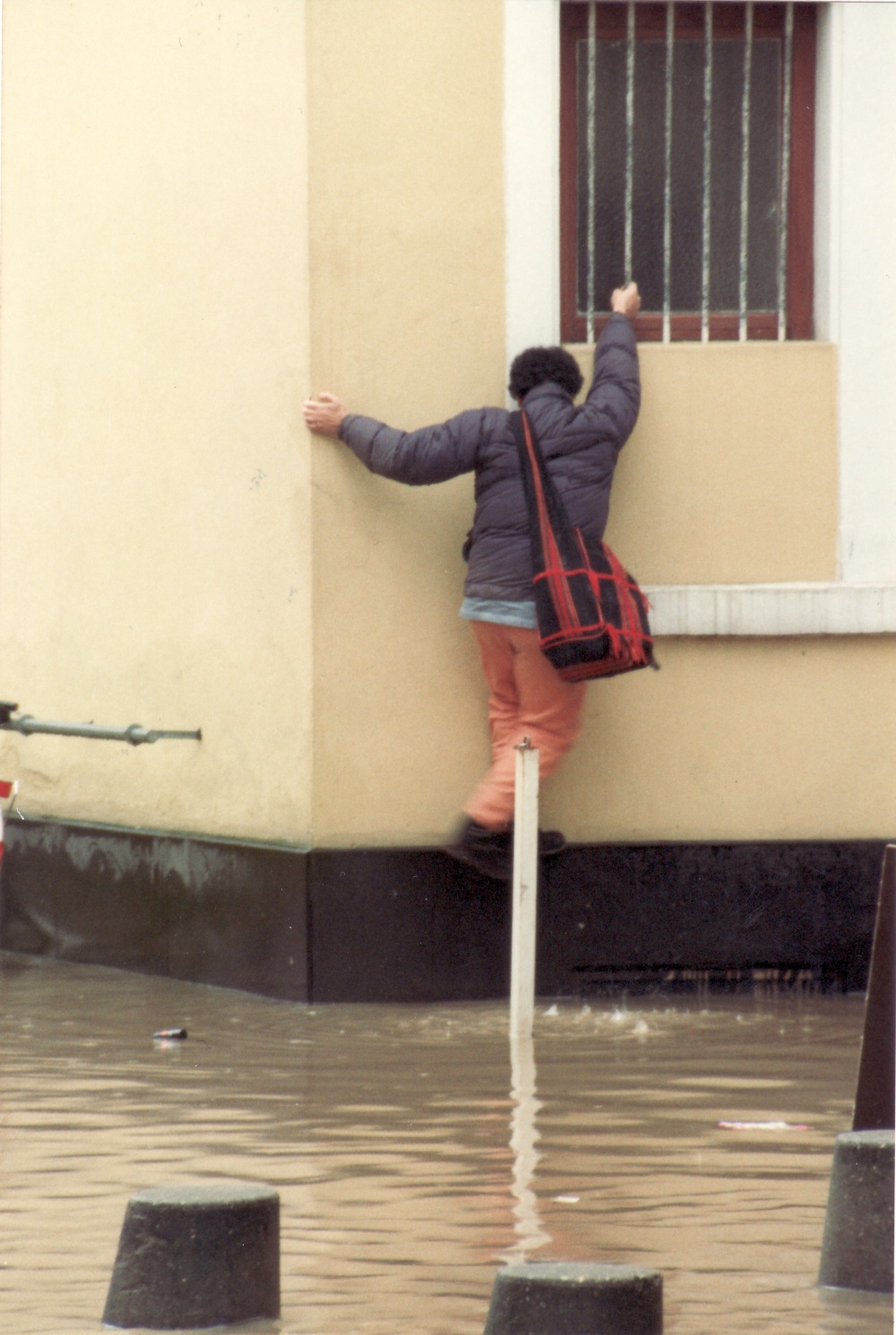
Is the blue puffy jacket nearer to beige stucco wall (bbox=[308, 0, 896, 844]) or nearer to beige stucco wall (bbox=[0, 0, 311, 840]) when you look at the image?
beige stucco wall (bbox=[308, 0, 896, 844])

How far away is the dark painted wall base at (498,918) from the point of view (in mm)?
8641

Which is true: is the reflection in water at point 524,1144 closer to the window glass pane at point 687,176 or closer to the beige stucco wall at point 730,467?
the beige stucco wall at point 730,467

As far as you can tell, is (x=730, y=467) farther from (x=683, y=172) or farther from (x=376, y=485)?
(x=376, y=485)

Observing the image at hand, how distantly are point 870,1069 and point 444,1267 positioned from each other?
1.02 m

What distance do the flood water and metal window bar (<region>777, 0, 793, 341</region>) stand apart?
96.6 inches

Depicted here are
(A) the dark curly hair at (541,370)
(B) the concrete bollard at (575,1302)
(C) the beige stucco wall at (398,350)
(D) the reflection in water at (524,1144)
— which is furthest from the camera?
(C) the beige stucco wall at (398,350)

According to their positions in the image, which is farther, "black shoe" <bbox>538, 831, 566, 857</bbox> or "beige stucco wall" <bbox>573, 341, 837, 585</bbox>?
"beige stucco wall" <bbox>573, 341, 837, 585</bbox>

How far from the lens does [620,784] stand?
8828 millimetres

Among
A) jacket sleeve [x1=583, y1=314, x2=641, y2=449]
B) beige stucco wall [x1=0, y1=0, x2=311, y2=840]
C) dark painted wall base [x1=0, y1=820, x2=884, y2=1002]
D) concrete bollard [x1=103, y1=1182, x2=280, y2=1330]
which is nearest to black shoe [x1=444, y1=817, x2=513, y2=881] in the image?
dark painted wall base [x1=0, y1=820, x2=884, y2=1002]

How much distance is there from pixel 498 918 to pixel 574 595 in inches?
48.6

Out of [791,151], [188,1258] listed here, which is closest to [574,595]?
[791,151]

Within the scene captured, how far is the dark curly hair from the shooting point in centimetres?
848

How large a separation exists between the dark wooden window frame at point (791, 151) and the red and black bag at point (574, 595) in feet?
2.62

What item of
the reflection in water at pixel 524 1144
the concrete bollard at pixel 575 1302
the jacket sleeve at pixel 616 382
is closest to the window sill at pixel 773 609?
the jacket sleeve at pixel 616 382
